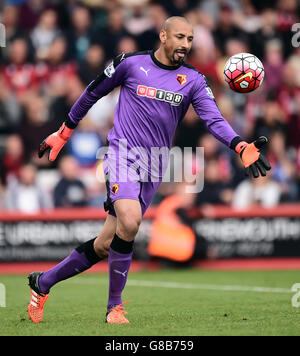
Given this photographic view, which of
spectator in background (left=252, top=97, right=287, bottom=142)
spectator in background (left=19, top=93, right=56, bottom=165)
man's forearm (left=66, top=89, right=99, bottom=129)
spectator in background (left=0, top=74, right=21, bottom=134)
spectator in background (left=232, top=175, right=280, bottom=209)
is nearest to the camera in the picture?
man's forearm (left=66, top=89, right=99, bottom=129)

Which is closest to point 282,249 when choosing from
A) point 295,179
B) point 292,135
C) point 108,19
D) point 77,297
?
point 295,179

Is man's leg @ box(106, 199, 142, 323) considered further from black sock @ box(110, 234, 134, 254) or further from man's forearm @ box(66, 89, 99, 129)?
man's forearm @ box(66, 89, 99, 129)

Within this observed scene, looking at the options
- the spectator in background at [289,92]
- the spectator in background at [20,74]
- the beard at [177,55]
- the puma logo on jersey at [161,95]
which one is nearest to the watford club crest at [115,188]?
the puma logo on jersey at [161,95]

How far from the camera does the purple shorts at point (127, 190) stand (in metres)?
6.89

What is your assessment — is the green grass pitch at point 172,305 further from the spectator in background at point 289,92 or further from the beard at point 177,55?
the spectator in background at point 289,92

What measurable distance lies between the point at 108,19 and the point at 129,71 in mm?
9155

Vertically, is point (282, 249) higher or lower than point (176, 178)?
lower

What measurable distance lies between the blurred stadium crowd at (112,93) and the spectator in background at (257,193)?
17 millimetres

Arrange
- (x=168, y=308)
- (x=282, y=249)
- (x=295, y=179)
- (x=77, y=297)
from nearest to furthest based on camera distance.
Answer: (x=168, y=308), (x=77, y=297), (x=282, y=249), (x=295, y=179)

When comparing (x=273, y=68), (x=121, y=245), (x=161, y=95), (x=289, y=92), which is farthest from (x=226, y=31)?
(x=121, y=245)

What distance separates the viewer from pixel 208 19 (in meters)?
16.2

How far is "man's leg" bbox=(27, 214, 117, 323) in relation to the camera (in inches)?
280

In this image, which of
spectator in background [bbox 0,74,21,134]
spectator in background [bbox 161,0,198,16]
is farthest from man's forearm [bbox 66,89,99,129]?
spectator in background [bbox 161,0,198,16]
